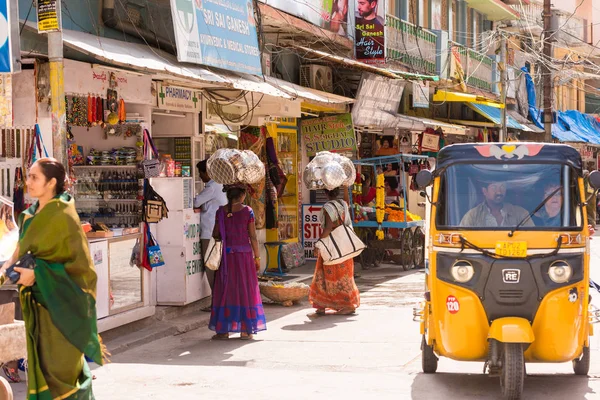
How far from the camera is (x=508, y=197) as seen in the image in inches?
315

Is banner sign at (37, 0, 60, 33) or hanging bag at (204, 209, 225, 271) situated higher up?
banner sign at (37, 0, 60, 33)

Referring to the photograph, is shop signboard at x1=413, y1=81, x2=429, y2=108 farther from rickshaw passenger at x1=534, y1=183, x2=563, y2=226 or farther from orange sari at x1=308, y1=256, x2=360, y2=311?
rickshaw passenger at x1=534, y1=183, x2=563, y2=226

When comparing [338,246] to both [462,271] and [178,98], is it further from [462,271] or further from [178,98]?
[462,271]

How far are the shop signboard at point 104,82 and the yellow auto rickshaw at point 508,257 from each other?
398 centimetres

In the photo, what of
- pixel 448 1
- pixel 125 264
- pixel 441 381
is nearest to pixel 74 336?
pixel 441 381

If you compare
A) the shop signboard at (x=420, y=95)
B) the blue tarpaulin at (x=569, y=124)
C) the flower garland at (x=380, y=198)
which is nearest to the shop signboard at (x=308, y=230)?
the flower garland at (x=380, y=198)

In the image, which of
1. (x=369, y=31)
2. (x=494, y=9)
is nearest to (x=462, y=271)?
(x=369, y=31)

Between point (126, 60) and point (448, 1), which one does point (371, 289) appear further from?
point (448, 1)

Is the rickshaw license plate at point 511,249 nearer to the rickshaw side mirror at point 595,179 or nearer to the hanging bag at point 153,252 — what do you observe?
the rickshaw side mirror at point 595,179

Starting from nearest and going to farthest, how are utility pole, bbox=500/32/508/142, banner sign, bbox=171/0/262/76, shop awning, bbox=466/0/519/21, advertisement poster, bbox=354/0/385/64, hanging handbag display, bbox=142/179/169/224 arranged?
banner sign, bbox=171/0/262/76, hanging handbag display, bbox=142/179/169/224, advertisement poster, bbox=354/0/385/64, utility pole, bbox=500/32/508/142, shop awning, bbox=466/0/519/21

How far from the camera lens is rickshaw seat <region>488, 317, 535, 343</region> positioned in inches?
291

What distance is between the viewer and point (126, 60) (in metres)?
9.53

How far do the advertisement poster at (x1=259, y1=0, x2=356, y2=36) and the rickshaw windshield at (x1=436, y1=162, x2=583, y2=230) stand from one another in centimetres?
695

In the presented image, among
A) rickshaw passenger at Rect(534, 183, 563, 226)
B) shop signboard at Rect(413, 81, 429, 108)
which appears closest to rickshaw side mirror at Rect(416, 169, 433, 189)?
rickshaw passenger at Rect(534, 183, 563, 226)
